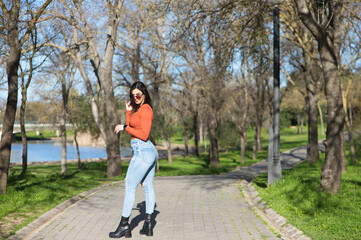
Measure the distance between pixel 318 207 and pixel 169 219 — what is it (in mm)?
2846

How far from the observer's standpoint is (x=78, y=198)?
26.7 ft

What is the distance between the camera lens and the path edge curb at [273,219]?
17.5ft

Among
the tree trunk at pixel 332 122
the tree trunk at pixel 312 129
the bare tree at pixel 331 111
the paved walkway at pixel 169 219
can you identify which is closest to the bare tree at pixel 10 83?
→ the paved walkway at pixel 169 219

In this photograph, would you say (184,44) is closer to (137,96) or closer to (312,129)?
(137,96)

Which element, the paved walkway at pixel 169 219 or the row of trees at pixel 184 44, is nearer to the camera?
the paved walkway at pixel 169 219

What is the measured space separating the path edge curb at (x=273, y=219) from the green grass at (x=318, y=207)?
94 mm

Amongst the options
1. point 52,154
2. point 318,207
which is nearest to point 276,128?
point 318,207

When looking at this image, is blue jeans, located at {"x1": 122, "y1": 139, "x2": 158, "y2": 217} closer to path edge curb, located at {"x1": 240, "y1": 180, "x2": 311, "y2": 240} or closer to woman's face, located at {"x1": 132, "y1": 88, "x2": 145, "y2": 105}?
woman's face, located at {"x1": 132, "y1": 88, "x2": 145, "y2": 105}

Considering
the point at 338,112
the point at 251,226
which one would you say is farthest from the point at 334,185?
the point at 251,226

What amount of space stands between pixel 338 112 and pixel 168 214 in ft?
14.8

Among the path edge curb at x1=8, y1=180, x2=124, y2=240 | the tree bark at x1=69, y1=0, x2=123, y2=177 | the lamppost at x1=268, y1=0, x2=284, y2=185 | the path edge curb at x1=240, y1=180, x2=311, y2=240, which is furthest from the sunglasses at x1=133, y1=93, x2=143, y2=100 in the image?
the tree bark at x1=69, y1=0, x2=123, y2=177

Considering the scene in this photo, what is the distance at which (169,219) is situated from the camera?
6285 millimetres

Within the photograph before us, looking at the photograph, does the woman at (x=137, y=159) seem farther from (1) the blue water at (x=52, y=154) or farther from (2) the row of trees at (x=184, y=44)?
(1) the blue water at (x=52, y=154)

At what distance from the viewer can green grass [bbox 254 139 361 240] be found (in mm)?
5426
